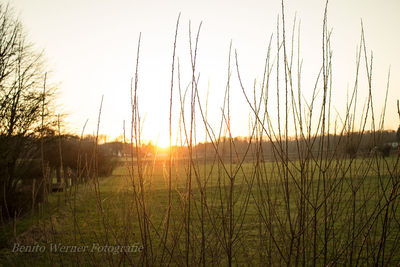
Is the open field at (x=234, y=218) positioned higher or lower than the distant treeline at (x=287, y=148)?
lower

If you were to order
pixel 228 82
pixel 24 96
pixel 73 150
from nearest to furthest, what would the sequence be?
1. pixel 228 82
2. pixel 24 96
3. pixel 73 150

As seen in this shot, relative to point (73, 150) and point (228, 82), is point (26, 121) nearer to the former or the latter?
point (228, 82)

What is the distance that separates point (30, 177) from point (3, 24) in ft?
15.4

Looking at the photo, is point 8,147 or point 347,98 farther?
point 8,147

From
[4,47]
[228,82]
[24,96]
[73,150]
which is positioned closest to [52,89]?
[24,96]

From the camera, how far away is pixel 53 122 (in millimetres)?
10094

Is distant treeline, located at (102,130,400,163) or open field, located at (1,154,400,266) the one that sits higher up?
distant treeline, located at (102,130,400,163)

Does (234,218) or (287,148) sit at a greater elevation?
(287,148)

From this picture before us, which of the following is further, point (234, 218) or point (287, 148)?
point (234, 218)

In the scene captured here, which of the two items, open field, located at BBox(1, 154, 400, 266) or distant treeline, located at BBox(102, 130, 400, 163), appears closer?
open field, located at BBox(1, 154, 400, 266)

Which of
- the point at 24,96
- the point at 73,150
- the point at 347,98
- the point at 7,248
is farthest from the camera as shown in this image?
the point at 73,150

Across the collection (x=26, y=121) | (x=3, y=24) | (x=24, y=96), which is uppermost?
(x=3, y=24)

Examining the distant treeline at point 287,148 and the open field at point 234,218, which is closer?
the open field at point 234,218

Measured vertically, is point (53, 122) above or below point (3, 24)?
below
